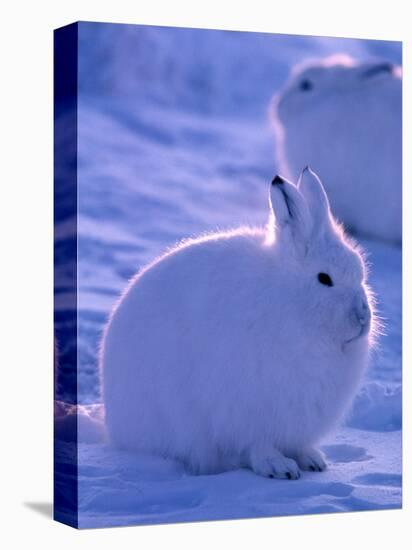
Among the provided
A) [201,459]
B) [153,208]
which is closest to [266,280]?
[201,459]

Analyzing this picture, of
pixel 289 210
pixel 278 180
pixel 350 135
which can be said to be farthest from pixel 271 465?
Answer: pixel 350 135

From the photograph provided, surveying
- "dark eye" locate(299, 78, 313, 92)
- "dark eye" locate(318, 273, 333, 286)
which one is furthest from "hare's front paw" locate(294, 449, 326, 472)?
"dark eye" locate(299, 78, 313, 92)

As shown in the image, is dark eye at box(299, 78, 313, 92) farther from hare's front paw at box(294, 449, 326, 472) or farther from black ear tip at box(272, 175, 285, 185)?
hare's front paw at box(294, 449, 326, 472)

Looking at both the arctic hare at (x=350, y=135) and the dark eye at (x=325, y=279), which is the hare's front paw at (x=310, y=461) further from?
the arctic hare at (x=350, y=135)

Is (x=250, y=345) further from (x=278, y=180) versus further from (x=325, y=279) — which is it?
(x=278, y=180)

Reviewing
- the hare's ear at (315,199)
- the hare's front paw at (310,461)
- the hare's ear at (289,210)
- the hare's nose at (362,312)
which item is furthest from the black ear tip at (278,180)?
the hare's front paw at (310,461)
